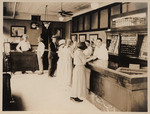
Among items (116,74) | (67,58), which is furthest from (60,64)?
(116,74)

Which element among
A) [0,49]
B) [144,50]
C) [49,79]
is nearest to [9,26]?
[0,49]

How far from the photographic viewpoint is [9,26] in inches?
119

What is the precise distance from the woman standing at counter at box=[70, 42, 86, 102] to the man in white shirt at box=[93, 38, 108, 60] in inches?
12.1

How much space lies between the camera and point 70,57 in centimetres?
343

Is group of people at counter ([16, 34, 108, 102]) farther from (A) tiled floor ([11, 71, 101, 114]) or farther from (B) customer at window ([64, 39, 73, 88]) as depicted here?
(A) tiled floor ([11, 71, 101, 114])

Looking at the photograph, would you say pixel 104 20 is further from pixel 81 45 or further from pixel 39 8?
pixel 39 8

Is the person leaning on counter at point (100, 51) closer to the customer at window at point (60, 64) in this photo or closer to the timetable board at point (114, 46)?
the timetable board at point (114, 46)

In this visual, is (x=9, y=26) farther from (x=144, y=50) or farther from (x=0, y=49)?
(x=144, y=50)

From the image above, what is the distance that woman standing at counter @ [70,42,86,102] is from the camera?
3182 millimetres

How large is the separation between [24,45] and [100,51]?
1448mm

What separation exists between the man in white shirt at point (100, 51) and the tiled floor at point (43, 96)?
3.00 ft

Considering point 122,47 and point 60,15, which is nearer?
point 60,15

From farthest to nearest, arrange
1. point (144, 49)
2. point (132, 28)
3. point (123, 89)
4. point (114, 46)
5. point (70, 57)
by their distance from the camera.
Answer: point (114, 46) → point (70, 57) → point (132, 28) → point (144, 49) → point (123, 89)

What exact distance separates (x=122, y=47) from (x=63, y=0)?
1.52m
